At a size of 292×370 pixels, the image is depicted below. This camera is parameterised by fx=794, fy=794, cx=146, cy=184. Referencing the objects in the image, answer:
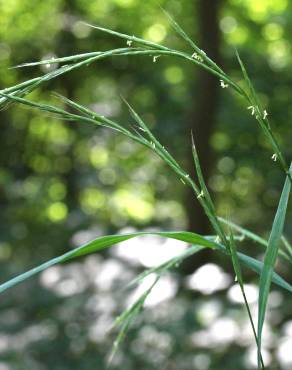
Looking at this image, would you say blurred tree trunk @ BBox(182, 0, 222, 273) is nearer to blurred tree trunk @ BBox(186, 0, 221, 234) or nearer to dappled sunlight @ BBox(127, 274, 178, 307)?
blurred tree trunk @ BBox(186, 0, 221, 234)

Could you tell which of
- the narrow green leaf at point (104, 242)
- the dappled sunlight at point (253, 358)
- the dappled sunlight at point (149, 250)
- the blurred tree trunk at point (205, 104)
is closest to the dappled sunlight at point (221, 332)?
the dappled sunlight at point (253, 358)

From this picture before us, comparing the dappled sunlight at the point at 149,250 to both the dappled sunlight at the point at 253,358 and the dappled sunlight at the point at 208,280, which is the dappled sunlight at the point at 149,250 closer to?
the dappled sunlight at the point at 208,280

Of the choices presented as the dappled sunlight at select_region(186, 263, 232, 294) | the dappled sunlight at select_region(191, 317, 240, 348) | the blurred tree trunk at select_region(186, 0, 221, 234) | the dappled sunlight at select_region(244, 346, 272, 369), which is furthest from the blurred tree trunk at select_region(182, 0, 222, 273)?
the dappled sunlight at select_region(244, 346, 272, 369)

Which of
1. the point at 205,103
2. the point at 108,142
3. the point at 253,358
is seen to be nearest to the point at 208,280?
the point at 253,358

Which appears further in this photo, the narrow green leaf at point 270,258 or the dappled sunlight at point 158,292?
the dappled sunlight at point 158,292

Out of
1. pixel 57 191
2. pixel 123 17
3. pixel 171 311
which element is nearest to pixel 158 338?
pixel 171 311

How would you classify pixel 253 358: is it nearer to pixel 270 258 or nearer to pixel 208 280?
pixel 208 280

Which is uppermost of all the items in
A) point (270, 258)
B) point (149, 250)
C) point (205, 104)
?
point (270, 258)
